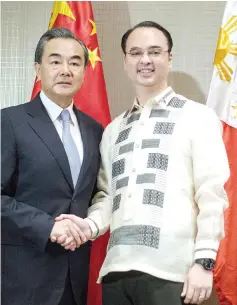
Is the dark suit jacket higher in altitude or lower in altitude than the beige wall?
lower

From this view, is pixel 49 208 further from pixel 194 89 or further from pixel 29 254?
pixel 194 89

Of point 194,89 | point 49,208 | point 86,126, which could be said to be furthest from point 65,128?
point 194,89

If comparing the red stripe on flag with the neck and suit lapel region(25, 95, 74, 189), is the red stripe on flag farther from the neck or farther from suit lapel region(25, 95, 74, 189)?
suit lapel region(25, 95, 74, 189)

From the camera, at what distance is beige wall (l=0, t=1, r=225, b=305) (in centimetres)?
229

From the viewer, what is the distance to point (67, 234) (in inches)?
57.1

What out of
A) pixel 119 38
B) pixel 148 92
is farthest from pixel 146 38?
pixel 119 38

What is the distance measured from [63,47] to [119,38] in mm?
749

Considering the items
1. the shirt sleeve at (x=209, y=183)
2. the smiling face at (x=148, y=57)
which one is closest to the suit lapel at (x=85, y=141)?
the smiling face at (x=148, y=57)

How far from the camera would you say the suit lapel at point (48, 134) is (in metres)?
1.52

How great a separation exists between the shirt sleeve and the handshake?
344 millimetres

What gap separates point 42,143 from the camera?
1.53 meters

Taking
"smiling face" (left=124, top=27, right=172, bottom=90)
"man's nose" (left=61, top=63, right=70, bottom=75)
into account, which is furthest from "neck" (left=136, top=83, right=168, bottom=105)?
"man's nose" (left=61, top=63, right=70, bottom=75)

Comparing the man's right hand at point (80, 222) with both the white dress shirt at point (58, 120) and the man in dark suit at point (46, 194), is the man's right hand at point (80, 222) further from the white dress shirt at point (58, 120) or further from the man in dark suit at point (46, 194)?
the white dress shirt at point (58, 120)

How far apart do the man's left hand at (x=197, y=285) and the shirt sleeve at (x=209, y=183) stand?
0.04m
